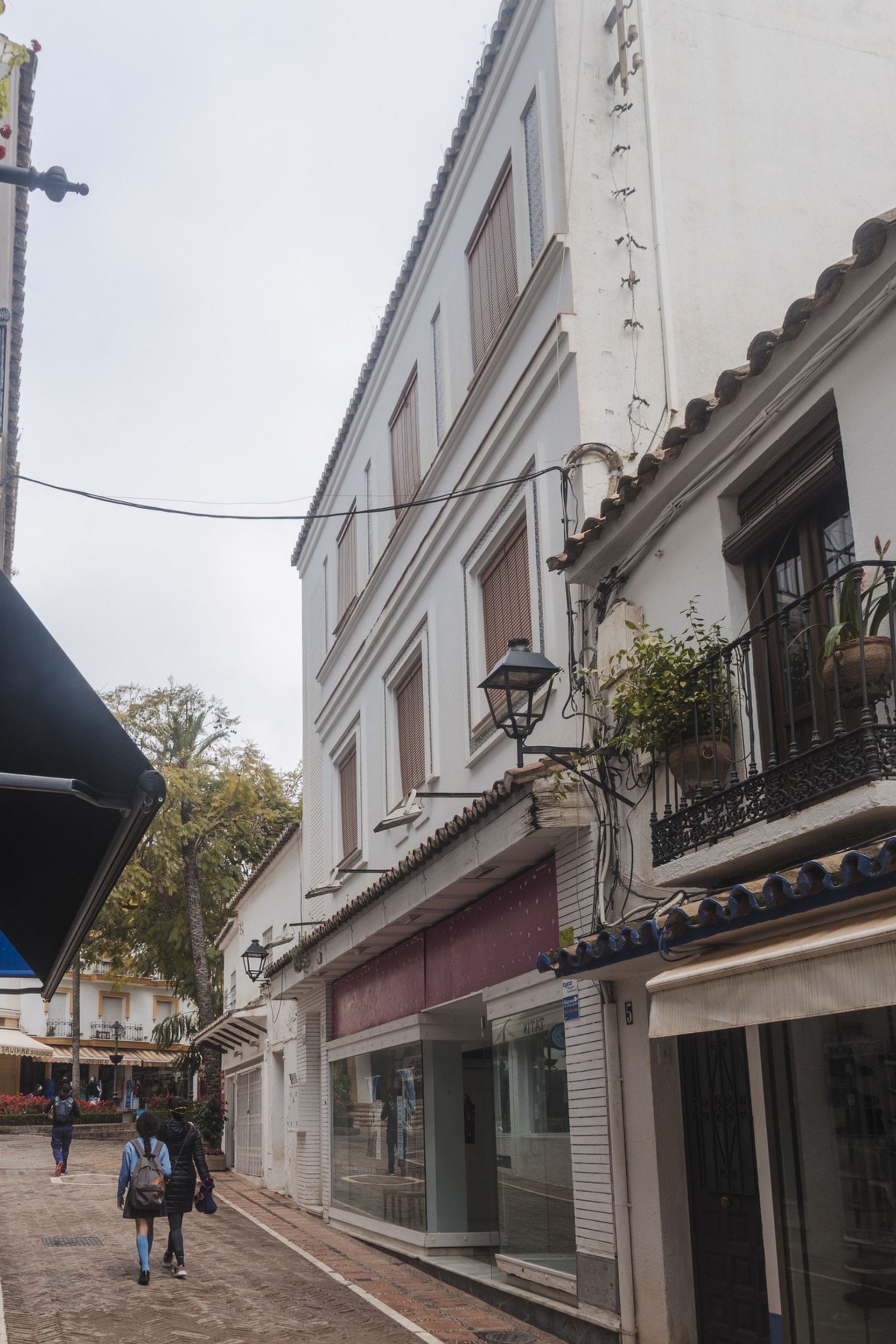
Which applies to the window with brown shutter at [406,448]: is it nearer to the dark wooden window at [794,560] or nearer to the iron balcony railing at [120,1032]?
the dark wooden window at [794,560]

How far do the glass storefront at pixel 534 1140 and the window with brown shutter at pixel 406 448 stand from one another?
21.8ft

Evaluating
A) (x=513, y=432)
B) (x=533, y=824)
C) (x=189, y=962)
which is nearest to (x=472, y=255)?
(x=513, y=432)

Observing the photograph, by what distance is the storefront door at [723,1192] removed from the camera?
809cm

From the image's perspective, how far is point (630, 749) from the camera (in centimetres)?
884

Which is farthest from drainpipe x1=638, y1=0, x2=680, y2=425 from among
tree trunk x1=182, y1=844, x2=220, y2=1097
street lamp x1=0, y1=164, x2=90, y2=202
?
tree trunk x1=182, y1=844, x2=220, y2=1097

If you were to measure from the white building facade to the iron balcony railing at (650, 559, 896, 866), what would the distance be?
2.21 feet

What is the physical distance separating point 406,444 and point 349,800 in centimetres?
559

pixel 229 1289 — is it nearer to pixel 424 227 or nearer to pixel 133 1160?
pixel 133 1160

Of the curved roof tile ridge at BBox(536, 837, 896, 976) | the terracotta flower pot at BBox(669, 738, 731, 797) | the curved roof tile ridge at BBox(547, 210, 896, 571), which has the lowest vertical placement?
the curved roof tile ridge at BBox(536, 837, 896, 976)

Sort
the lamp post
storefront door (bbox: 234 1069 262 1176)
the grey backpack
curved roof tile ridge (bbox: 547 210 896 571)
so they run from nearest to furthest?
curved roof tile ridge (bbox: 547 210 896 571) < the lamp post < the grey backpack < storefront door (bbox: 234 1069 262 1176)

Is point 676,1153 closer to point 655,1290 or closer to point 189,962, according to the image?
point 655,1290

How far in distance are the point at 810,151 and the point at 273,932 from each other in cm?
1727

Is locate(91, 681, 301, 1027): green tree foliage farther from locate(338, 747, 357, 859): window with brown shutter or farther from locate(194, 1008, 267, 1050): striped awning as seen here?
locate(338, 747, 357, 859): window with brown shutter

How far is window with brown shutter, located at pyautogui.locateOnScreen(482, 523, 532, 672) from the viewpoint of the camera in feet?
38.5
